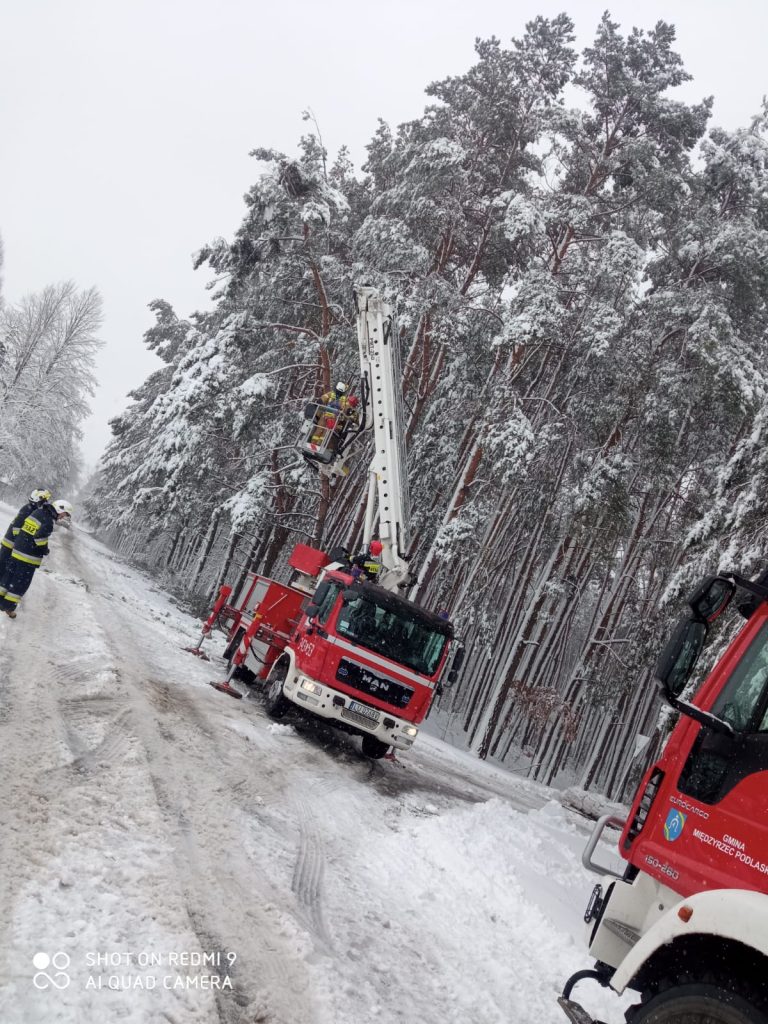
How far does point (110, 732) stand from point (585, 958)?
445 cm

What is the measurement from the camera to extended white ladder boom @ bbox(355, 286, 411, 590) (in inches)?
444

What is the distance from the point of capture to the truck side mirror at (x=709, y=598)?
3.93 m

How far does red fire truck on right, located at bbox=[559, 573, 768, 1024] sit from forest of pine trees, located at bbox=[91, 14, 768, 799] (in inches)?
517

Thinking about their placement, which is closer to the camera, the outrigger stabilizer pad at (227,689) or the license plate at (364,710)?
the license plate at (364,710)

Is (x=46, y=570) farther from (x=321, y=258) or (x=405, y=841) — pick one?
(x=405, y=841)

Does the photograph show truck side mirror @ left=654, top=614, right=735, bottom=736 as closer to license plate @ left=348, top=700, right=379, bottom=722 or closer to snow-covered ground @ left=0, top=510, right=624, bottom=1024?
snow-covered ground @ left=0, top=510, right=624, bottom=1024

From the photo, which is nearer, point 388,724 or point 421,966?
point 421,966

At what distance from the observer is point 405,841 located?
731cm

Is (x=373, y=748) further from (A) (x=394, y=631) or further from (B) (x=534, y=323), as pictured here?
(B) (x=534, y=323)

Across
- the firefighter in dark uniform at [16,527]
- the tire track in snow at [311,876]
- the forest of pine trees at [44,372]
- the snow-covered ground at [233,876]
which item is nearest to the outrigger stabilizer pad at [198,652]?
the snow-covered ground at [233,876]

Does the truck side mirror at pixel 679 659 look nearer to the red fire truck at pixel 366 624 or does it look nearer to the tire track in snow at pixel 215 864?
the tire track in snow at pixel 215 864

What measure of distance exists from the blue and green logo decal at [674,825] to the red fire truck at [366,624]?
642cm

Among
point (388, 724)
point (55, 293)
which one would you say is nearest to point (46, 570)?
point (388, 724)

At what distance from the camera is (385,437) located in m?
11.5
